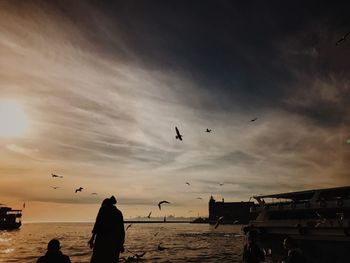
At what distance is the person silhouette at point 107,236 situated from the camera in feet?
24.9

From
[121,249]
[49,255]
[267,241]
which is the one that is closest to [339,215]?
[267,241]

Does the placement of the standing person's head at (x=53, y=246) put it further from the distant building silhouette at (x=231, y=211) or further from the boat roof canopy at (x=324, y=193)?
the distant building silhouette at (x=231, y=211)

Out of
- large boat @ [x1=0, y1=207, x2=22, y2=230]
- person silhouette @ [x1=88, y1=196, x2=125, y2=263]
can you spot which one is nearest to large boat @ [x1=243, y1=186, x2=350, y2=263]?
person silhouette @ [x1=88, y1=196, x2=125, y2=263]

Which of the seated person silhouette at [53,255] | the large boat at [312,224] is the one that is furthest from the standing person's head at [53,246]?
the large boat at [312,224]

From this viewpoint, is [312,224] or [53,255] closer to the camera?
[53,255]

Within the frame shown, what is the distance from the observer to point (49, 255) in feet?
21.1

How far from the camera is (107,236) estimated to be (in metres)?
7.71

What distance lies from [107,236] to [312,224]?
28106mm

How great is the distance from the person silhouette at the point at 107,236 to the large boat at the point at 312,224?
16821 mm

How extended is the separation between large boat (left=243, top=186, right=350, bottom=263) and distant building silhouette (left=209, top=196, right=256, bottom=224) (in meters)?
139

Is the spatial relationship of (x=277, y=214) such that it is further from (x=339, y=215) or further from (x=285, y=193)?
(x=339, y=215)

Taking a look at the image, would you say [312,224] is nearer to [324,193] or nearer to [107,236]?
[324,193]

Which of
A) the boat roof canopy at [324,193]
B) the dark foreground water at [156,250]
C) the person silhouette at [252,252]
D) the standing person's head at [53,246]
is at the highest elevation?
the boat roof canopy at [324,193]

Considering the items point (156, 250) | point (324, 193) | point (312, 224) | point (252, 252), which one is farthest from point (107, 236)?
point (156, 250)
